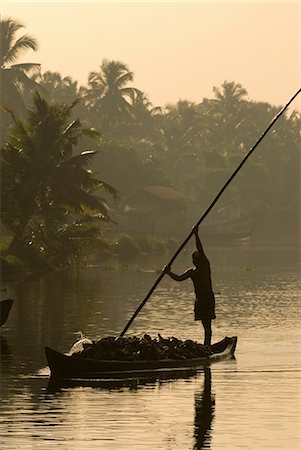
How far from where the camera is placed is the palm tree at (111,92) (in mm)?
112812

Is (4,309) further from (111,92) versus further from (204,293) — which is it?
(111,92)

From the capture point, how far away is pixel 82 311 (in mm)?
37812

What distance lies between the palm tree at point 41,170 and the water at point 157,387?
31.1 ft

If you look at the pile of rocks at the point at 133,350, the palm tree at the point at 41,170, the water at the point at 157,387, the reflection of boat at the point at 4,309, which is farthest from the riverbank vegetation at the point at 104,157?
the pile of rocks at the point at 133,350

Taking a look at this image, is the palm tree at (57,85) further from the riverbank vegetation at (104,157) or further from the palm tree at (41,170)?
the palm tree at (41,170)

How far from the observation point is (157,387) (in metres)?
21.4

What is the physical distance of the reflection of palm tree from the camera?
16.5 m

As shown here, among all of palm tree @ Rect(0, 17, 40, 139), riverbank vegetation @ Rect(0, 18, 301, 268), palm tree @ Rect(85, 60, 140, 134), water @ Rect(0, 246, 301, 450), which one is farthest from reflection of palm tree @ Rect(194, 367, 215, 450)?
palm tree @ Rect(85, 60, 140, 134)

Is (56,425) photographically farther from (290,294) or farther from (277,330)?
(290,294)

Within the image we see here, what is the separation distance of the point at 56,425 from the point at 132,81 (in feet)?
317

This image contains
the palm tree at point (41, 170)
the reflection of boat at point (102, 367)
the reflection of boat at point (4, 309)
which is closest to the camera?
the reflection of boat at point (102, 367)

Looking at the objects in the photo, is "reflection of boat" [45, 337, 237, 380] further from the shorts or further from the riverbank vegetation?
the riverbank vegetation

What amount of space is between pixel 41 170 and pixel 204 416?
122 feet

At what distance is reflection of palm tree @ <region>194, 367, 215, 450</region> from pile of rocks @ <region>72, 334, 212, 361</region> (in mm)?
923
